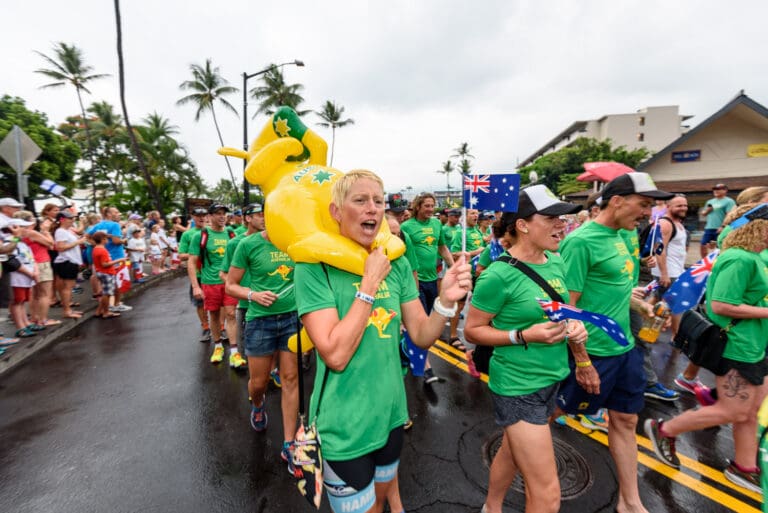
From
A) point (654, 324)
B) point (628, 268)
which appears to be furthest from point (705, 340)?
point (628, 268)

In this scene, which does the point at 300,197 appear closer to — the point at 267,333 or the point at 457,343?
the point at 267,333

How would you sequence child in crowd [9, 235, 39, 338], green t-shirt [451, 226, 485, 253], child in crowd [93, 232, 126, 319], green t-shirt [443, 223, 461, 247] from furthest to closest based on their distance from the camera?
child in crowd [93, 232, 126, 319], green t-shirt [443, 223, 461, 247], green t-shirt [451, 226, 485, 253], child in crowd [9, 235, 39, 338]

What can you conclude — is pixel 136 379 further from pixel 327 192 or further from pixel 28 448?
pixel 327 192

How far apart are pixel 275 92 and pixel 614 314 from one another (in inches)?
1309

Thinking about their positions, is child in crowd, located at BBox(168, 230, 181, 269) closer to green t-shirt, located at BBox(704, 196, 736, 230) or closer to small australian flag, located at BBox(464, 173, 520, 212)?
small australian flag, located at BBox(464, 173, 520, 212)

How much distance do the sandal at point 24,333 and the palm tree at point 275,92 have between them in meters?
27.0

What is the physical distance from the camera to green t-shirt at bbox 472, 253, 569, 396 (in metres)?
1.98

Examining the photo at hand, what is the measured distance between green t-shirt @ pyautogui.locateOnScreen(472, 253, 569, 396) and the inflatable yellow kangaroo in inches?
22.5

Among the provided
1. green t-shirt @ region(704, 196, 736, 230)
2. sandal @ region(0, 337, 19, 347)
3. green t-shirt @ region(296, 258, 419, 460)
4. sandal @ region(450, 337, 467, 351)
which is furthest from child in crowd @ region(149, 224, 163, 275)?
green t-shirt @ region(704, 196, 736, 230)

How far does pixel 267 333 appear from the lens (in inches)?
122

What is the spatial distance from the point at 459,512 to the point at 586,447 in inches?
55.1

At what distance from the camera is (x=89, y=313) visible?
7.76m

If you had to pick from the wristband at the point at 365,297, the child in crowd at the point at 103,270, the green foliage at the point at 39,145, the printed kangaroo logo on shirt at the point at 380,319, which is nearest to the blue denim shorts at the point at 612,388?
the printed kangaroo logo on shirt at the point at 380,319

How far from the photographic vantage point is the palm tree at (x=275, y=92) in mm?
29891
